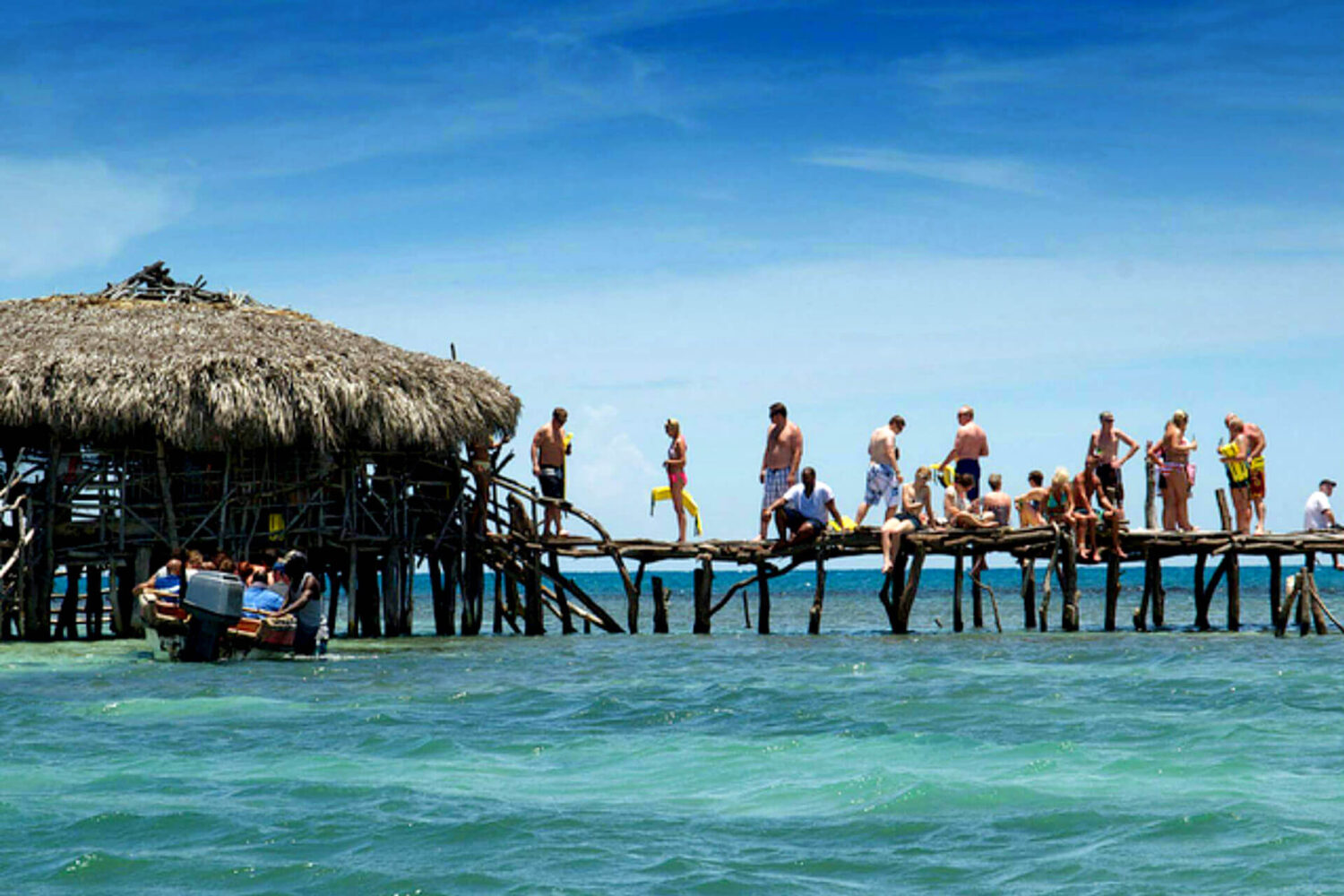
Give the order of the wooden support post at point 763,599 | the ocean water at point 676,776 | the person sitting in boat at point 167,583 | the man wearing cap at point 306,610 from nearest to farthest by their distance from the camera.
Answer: the ocean water at point 676,776, the person sitting in boat at point 167,583, the man wearing cap at point 306,610, the wooden support post at point 763,599

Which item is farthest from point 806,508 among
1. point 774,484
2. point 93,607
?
point 93,607

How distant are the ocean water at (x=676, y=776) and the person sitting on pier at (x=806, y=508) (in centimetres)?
324

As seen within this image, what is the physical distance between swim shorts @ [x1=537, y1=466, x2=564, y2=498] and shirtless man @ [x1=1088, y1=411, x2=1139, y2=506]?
706 cm

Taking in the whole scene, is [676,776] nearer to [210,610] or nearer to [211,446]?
[210,610]

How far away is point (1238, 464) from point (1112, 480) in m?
1.57

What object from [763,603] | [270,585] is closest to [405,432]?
[270,585]

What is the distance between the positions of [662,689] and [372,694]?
266 centimetres

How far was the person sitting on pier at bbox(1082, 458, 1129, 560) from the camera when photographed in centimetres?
2189

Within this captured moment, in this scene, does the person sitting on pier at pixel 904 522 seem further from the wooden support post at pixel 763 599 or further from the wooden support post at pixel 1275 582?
the wooden support post at pixel 1275 582

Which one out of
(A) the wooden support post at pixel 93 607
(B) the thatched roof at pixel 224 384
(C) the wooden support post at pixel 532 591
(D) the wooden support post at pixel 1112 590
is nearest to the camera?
(B) the thatched roof at pixel 224 384

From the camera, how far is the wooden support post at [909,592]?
22000mm

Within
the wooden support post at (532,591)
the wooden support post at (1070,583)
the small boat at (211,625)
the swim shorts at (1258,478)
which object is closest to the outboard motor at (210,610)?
the small boat at (211,625)

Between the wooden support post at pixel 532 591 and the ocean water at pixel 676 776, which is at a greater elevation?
the wooden support post at pixel 532 591

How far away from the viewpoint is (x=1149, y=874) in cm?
831
